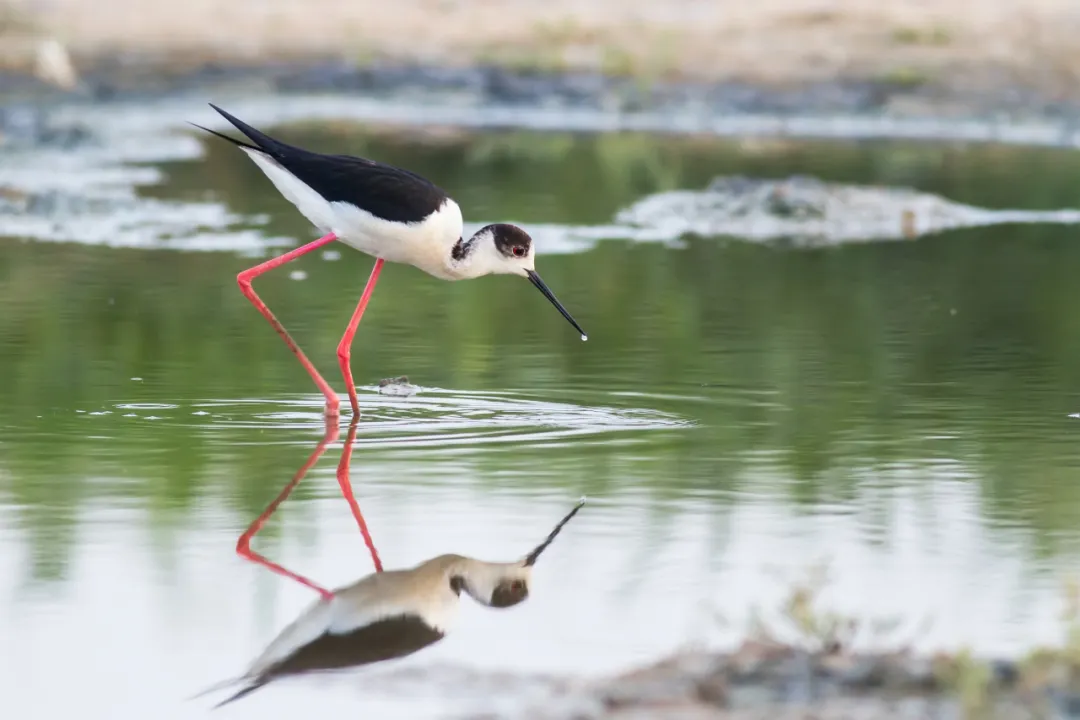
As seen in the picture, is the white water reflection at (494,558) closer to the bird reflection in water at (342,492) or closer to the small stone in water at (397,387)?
the bird reflection in water at (342,492)

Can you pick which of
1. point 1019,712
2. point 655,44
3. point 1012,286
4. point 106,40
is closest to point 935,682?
point 1019,712

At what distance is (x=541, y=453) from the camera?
7738mm

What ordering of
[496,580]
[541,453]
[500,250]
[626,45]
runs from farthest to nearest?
[626,45] < [500,250] < [541,453] < [496,580]

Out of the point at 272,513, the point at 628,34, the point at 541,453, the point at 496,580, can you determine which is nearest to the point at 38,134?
the point at 628,34

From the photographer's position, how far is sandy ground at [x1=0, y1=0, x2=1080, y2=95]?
938 inches

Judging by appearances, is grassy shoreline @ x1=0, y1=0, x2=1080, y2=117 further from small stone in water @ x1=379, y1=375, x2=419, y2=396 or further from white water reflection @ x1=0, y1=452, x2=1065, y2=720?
white water reflection @ x1=0, y1=452, x2=1065, y2=720

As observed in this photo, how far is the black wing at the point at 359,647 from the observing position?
16.5 ft

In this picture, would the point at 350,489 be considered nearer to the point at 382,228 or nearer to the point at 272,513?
the point at 272,513

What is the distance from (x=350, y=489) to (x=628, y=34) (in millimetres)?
20085

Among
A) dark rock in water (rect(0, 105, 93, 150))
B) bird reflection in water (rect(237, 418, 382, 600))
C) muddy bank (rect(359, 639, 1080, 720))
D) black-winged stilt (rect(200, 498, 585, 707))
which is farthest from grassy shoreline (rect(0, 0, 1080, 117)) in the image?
muddy bank (rect(359, 639, 1080, 720))

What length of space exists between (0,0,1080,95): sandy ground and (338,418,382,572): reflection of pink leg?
16238 millimetres

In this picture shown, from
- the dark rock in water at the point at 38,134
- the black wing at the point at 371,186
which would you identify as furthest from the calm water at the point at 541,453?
the dark rock in water at the point at 38,134

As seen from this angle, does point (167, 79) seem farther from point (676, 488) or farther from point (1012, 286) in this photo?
point (676, 488)

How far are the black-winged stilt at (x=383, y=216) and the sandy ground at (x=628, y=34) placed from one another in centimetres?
1512
